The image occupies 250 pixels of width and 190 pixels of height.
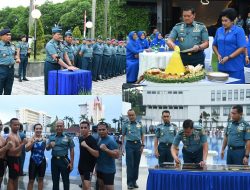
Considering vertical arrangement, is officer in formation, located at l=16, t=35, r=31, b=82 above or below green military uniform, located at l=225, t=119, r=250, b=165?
above

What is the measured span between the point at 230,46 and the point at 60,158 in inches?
74.8

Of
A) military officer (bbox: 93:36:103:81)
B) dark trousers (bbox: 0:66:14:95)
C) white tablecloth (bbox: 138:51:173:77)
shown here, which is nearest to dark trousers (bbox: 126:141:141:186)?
white tablecloth (bbox: 138:51:173:77)

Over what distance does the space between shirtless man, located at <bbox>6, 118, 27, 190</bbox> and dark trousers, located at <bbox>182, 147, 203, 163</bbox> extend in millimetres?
1439

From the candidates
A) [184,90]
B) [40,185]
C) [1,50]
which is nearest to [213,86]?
[184,90]

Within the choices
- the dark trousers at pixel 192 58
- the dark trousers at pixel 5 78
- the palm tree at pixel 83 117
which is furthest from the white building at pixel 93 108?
the dark trousers at pixel 5 78

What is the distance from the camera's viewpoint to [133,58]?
941cm

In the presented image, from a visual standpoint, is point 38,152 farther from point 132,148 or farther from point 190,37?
point 190,37

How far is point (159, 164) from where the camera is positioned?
17.2ft

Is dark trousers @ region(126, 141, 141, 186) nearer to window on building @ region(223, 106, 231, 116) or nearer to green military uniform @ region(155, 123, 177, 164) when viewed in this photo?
green military uniform @ region(155, 123, 177, 164)

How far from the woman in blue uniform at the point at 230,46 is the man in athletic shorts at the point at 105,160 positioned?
1.32m

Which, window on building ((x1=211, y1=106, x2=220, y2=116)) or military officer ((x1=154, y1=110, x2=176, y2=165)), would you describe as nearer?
window on building ((x1=211, y1=106, x2=220, y2=116))

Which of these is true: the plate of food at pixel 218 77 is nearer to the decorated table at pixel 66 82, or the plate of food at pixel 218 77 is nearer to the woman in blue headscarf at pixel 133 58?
the decorated table at pixel 66 82

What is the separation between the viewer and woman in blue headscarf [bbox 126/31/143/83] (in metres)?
8.95

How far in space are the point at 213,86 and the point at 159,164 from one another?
2.81 feet
